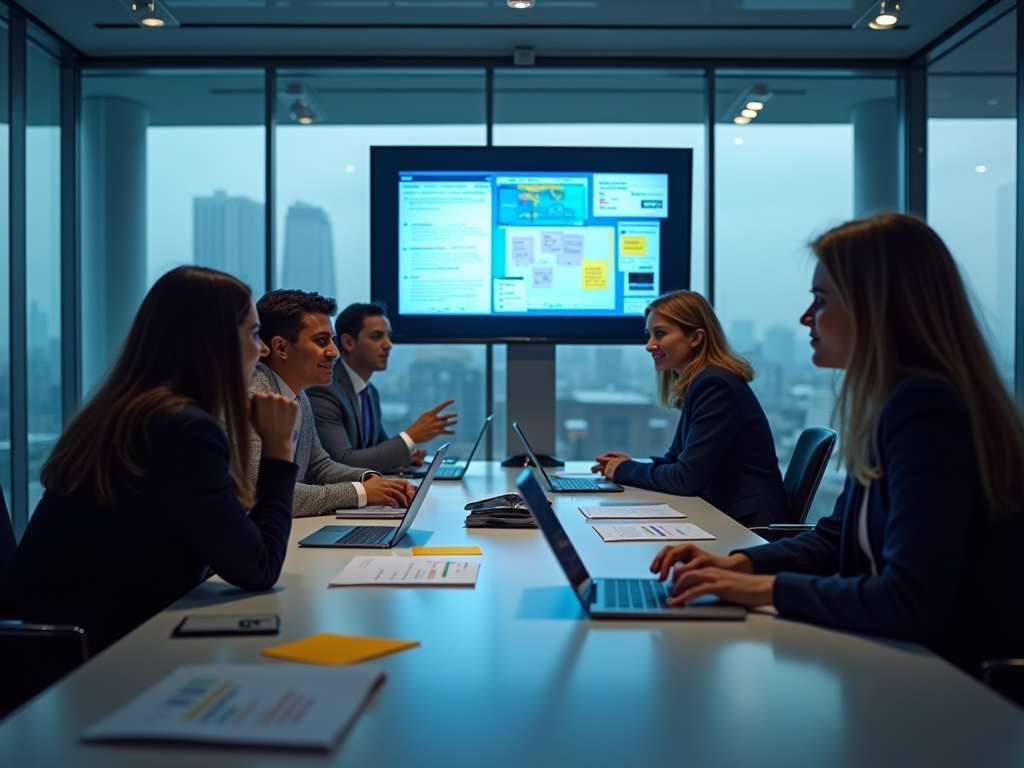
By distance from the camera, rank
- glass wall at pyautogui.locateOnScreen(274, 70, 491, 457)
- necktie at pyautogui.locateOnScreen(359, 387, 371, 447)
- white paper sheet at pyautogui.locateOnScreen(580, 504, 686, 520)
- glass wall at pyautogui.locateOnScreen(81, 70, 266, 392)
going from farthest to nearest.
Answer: glass wall at pyautogui.locateOnScreen(81, 70, 266, 392)
glass wall at pyautogui.locateOnScreen(274, 70, 491, 457)
necktie at pyautogui.locateOnScreen(359, 387, 371, 447)
white paper sheet at pyautogui.locateOnScreen(580, 504, 686, 520)

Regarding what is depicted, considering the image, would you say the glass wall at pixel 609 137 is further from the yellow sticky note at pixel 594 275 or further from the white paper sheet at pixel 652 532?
the white paper sheet at pixel 652 532

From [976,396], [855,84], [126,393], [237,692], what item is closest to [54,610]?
[126,393]

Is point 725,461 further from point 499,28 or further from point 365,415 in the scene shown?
point 499,28

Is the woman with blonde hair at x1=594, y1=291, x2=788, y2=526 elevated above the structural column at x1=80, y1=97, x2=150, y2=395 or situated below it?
below

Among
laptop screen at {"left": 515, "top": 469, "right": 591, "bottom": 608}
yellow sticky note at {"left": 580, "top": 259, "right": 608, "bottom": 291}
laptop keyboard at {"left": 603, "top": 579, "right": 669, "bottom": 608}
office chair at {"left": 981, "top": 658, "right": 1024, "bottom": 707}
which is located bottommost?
office chair at {"left": 981, "top": 658, "right": 1024, "bottom": 707}

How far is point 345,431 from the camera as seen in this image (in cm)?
395

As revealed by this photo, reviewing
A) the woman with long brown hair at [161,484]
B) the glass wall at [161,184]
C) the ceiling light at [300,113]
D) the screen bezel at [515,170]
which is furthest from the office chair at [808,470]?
the ceiling light at [300,113]

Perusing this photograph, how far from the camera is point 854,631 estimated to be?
4.91 ft

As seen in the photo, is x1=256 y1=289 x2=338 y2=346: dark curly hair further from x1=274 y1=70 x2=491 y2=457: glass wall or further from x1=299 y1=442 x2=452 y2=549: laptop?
x1=274 y1=70 x2=491 y2=457: glass wall

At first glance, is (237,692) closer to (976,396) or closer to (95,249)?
(976,396)

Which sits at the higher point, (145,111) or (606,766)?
(145,111)

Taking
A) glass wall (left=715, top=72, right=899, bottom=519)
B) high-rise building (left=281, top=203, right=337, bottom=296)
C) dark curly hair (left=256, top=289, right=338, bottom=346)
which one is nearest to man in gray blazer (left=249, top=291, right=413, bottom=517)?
dark curly hair (left=256, top=289, right=338, bottom=346)

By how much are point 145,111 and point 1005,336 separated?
15.7ft

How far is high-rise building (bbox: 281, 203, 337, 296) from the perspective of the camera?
5.27 meters
